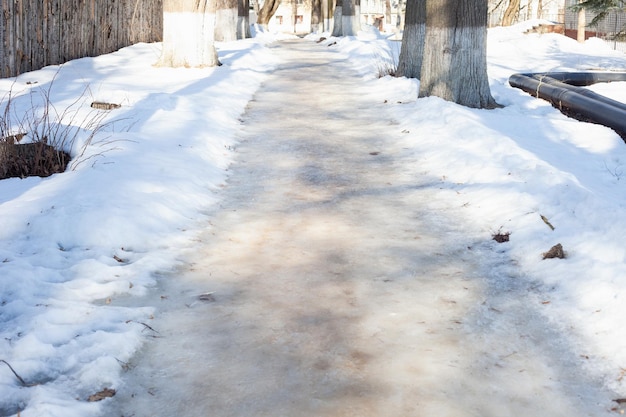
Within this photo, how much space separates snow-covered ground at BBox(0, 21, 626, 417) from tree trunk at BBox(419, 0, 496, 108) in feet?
1.52

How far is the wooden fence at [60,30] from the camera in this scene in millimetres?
11211

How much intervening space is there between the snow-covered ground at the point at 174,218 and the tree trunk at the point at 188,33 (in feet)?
11.7

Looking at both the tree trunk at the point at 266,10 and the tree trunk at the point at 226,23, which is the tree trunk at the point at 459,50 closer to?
the tree trunk at the point at 226,23

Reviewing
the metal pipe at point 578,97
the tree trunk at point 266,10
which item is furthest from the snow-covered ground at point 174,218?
the tree trunk at point 266,10

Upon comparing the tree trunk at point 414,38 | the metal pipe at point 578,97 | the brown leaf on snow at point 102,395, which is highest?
the tree trunk at point 414,38

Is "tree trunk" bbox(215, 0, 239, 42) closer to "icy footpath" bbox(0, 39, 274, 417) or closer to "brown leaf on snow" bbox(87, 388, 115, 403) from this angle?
"icy footpath" bbox(0, 39, 274, 417)

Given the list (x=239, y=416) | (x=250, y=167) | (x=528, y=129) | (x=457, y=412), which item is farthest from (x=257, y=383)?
(x=528, y=129)

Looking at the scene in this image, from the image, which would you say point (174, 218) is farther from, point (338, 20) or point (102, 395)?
point (338, 20)

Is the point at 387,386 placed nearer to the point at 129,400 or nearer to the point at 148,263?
the point at 129,400

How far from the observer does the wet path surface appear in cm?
284

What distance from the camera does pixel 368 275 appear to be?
13.6 ft

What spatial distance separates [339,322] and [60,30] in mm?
11554

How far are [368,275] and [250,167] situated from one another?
9.85 ft

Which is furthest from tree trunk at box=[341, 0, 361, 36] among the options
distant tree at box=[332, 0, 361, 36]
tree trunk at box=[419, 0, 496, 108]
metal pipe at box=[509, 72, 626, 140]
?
tree trunk at box=[419, 0, 496, 108]
